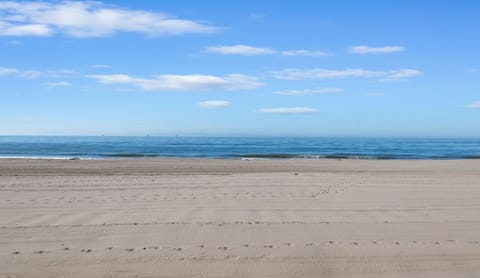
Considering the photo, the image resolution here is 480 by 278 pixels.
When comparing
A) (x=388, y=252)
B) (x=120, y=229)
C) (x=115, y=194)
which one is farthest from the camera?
(x=115, y=194)

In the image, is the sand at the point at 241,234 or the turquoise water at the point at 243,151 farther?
the turquoise water at the point at 243,151

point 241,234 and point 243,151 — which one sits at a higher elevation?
point 241,234

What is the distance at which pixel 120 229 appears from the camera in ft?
22.6

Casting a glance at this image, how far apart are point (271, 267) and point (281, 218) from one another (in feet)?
8.63

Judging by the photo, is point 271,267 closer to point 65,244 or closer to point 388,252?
point 388,252

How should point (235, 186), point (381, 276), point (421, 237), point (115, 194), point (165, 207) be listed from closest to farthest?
1. point (381, 276)
2. point (421, 237)
3. point (165, 207)
4. point (115, 194)
5. point (235, 186)

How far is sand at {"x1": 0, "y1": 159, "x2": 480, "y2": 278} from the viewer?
516 centimetres

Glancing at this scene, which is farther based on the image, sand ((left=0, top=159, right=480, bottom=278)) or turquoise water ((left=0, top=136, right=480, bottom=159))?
turquoise water ((left=0, top=136, right=480, bottom=159))

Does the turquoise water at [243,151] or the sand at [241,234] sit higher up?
the sand at [241,234]

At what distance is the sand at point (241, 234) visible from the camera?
5.16 metres

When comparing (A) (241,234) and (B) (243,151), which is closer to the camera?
(A) (241,234)

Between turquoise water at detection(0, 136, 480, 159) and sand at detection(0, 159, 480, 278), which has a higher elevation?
sand at detection(0, 159, 480, 278)

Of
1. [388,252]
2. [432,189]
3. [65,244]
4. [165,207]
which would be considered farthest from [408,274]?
[432,189]

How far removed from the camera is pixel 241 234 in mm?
6559
